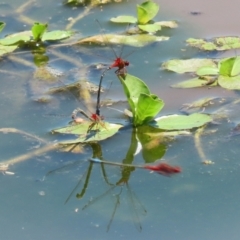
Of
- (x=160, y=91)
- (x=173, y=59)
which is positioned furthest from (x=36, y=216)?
(x=173, y=59)

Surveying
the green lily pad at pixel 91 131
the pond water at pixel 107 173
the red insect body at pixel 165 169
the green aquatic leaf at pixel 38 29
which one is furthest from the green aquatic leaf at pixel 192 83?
the green aquatic leaf at pixel 38 29

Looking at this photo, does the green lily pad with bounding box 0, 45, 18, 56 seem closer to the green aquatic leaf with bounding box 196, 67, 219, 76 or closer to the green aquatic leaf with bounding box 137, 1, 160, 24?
the green aquatic leaf with bounding box 137, 1, 160, 24

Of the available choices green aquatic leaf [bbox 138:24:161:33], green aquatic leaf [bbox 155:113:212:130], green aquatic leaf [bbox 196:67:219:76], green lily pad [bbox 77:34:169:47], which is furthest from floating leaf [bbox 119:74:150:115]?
green aquatic leaf [bbox 138:24:161:33]

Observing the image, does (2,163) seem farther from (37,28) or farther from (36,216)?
(37,28)

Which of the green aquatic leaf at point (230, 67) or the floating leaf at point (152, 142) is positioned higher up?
the green aquatic leaf at point (230, 67)

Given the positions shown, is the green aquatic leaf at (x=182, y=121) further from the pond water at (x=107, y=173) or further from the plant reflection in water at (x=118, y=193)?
the plant reflection in water at (x=118, y=193)
